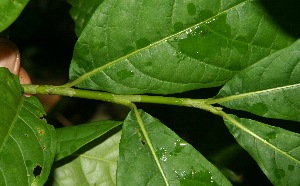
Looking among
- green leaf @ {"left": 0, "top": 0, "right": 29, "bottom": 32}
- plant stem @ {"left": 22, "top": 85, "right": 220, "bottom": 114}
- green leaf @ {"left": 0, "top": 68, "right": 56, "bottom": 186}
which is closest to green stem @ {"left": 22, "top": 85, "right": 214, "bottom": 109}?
plant stem @ {"left": 22, "top": 85, "right": 220, "bottom": 114}

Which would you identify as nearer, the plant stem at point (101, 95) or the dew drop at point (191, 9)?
the dew drop at point (191, 9)

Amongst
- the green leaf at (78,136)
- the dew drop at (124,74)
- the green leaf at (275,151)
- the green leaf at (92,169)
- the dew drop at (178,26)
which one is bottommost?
the green leaf at (92,169)

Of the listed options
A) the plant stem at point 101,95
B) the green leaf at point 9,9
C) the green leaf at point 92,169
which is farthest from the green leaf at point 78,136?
the green leaf at point 9,9

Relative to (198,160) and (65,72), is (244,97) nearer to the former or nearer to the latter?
(198,160)

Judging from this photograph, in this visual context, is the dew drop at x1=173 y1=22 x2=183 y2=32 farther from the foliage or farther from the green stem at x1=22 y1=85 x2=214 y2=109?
the green stem at x1=22 y1=85 x2=214 y2=109

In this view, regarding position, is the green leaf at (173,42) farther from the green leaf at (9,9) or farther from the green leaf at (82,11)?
the green leaf at (82,11)

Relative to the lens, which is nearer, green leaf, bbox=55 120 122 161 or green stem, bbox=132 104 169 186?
green stem, bbox=132 104 169 186

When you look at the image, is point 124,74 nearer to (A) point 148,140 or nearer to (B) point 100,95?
(B) point 100,95
